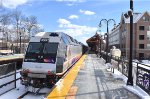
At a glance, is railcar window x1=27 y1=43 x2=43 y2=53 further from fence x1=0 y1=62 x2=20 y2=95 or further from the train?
fence x1=0 y1=62 x2=20 y2=95

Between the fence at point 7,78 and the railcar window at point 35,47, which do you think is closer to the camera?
the fence at point 7,78

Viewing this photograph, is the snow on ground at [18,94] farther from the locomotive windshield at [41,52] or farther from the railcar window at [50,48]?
the railcar window at [50,48]

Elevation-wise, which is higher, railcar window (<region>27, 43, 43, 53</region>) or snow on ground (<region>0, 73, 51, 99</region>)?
railcar window (<region>27, 43, 43, 53</region>)

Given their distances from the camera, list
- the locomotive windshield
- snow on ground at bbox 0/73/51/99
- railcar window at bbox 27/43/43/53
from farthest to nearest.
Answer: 1. railcar window at bbox 27/43/43/53
2. the locomotive windshield
3. snow on ground at bbox 0/73/51/99

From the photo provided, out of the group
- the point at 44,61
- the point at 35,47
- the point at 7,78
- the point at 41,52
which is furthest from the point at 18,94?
the point at 35,47

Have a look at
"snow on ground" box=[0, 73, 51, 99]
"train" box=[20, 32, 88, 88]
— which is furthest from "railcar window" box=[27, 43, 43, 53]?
"snow on ground" box=[0, 73, 51, 99]

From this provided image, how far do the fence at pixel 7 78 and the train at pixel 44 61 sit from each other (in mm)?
820

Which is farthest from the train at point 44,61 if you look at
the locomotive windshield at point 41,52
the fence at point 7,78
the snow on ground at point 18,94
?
the fence at point 7,78

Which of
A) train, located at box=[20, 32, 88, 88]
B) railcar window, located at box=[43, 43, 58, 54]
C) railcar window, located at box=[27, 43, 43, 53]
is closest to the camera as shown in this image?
train, located at box=[20, 32, 88, 88]

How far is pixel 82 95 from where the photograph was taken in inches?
504

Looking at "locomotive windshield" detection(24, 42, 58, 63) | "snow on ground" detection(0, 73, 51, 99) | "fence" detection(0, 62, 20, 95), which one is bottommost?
"snow on ground" detection(0, 73, 51, 99)

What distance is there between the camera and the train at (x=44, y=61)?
1717 cm

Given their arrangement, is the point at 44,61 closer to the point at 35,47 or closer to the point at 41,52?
the point at 41,52

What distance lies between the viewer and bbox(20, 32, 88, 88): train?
1717 cm
